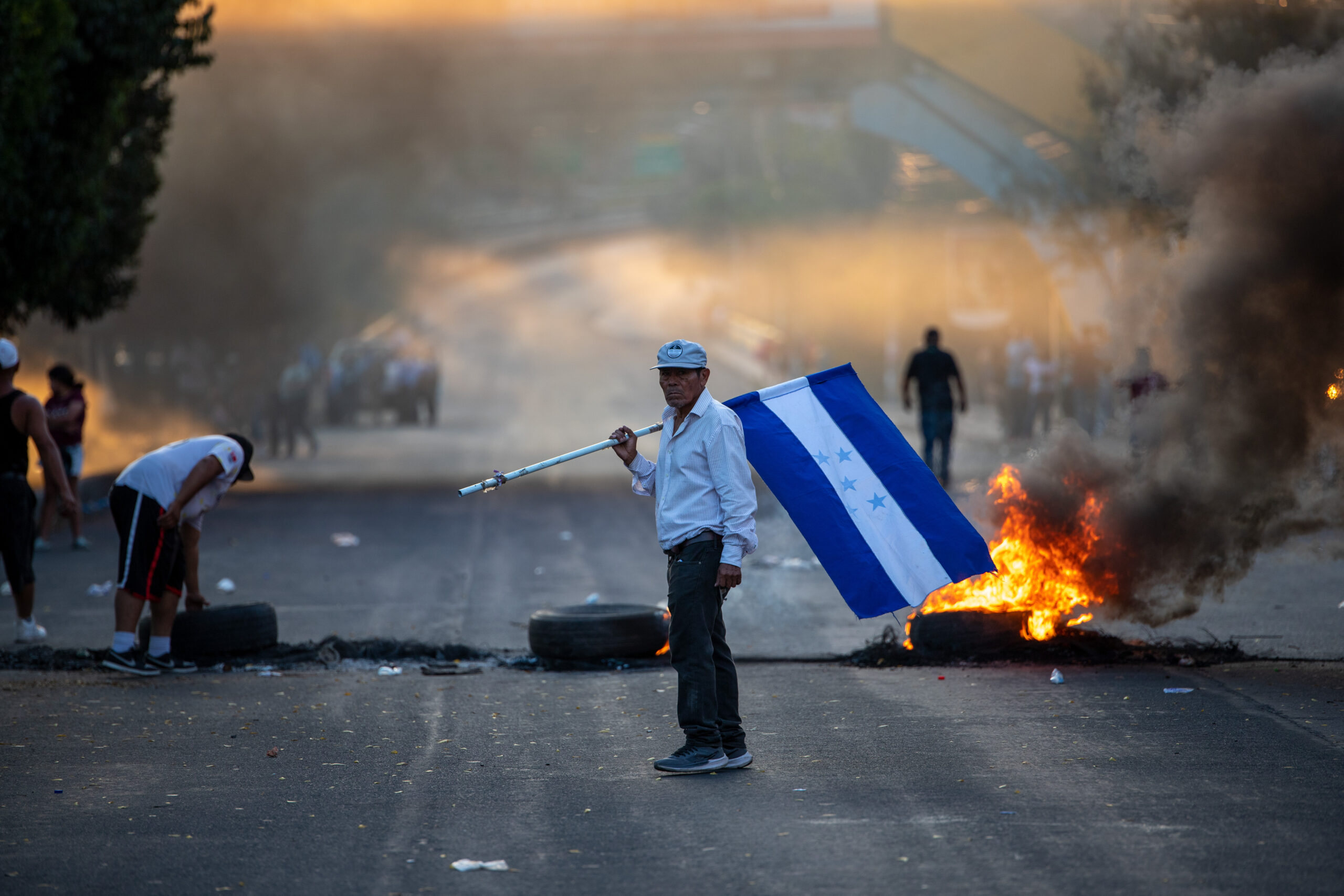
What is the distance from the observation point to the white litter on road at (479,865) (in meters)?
4.08

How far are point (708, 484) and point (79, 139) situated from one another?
39.1ft

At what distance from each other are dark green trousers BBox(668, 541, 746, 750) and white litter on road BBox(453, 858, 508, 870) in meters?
1.21

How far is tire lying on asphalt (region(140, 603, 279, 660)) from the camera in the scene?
24.8ft

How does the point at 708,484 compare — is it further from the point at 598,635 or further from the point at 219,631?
the point at 219,631

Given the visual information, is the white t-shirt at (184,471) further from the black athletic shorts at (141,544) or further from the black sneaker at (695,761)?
the black sneaker at (695,761)

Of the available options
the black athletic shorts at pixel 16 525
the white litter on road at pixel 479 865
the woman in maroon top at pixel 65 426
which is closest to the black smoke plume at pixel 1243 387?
the white litter on road at pixel 479 865

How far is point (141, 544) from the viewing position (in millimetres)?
7273

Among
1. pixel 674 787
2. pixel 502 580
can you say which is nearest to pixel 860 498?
pixel 674 787

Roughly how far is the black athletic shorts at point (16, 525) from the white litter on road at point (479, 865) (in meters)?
5.10

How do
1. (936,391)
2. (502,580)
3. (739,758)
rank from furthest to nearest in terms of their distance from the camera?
(936,391), (502,580), (739,758)

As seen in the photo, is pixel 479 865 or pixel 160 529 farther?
pixel 160 529

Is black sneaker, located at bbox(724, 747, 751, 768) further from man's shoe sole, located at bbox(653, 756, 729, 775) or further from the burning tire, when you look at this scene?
the burning tire

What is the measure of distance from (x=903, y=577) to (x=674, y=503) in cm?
127

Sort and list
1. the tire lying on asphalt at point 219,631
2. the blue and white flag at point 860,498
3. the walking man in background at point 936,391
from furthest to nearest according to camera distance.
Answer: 1. the walking man in background at point 936,391
2. the tire lying on asphalt at point 219,631
3. the blue and white flag at point 860,498
